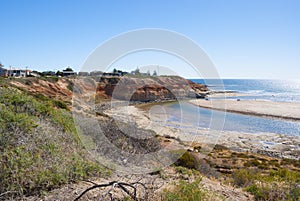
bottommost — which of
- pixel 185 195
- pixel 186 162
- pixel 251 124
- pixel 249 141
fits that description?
pixel 249 141

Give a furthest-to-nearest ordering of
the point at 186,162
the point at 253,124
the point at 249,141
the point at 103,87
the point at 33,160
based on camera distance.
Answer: the point at 103,87, the point at 253,124, the point at 249,141, the point at 186,162, the point at 33,160

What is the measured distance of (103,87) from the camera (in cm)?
4325

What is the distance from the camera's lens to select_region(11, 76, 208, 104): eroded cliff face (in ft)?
87.0

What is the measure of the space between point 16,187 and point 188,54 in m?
4.80

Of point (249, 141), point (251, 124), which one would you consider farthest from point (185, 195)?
point (251, 124)

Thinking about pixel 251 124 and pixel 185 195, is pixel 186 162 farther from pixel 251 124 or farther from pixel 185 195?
pixel 251 124

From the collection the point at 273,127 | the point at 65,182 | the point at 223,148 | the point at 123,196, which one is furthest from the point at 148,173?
the point at 273,127

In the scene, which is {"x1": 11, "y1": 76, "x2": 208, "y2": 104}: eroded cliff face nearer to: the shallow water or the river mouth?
the river mouth

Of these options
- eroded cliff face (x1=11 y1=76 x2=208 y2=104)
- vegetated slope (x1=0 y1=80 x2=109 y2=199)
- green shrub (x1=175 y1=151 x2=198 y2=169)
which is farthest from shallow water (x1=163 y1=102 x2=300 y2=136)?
vegetated slope (x1=0 y1=80 x2=109 y2=199)

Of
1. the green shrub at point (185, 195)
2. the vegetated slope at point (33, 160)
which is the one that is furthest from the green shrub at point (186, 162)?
the green shrub at point (185, 195)

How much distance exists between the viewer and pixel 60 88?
33.0 metres

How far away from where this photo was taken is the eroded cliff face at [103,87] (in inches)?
1044

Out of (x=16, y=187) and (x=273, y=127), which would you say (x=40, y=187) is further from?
(x=273, y=127)

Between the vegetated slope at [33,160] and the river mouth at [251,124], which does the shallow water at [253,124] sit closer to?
the river mouth at [251,124]
